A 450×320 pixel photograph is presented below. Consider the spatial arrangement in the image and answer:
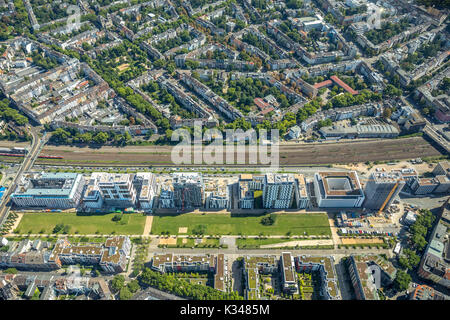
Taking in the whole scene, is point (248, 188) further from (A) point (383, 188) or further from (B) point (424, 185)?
(B) point (424, 185)

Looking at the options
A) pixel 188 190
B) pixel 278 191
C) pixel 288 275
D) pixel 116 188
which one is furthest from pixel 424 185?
pixel 116 188

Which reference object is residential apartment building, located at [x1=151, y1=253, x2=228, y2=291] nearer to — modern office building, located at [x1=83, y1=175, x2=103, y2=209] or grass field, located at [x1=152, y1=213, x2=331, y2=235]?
grass field, located at [x1=152, y1=213, x2=331, y2=235]

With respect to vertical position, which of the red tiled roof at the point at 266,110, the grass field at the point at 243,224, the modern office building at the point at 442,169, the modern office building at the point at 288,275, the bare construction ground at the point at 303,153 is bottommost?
the modern office building at the point at 288,275

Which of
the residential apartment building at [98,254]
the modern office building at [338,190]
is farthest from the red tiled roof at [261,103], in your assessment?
the residential apartment building at [98,254]

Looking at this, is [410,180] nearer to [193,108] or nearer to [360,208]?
[360,208]

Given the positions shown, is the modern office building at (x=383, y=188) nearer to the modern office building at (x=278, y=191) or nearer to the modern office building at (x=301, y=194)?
the modern office building at (x=301, y=194)
